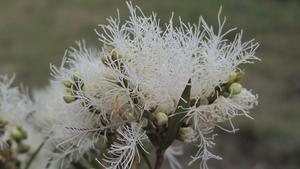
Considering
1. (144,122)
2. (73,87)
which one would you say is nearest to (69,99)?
(73,87)

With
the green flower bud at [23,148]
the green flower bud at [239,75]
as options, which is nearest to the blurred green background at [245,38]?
the green flower bud at [23,148]

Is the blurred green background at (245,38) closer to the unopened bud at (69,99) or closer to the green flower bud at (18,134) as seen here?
the green flower bud at (18,134)

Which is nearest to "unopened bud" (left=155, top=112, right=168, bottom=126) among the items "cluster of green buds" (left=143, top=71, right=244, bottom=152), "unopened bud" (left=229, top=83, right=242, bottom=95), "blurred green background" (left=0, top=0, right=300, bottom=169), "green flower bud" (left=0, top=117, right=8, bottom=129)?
"cluster of green buds" (left=143, top=71, right=244, bottom=152)

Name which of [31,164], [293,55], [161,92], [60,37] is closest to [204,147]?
[161,92]

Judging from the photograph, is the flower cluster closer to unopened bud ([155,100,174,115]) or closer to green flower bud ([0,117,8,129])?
unopened bud ([155,100,174,115])

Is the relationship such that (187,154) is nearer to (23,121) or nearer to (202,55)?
(23,121)

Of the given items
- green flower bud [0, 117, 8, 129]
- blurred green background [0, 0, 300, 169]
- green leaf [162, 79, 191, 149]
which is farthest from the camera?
blurred green background [0, 0, 300, 169]

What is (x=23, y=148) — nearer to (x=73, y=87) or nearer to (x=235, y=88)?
(x=73, y=87)
